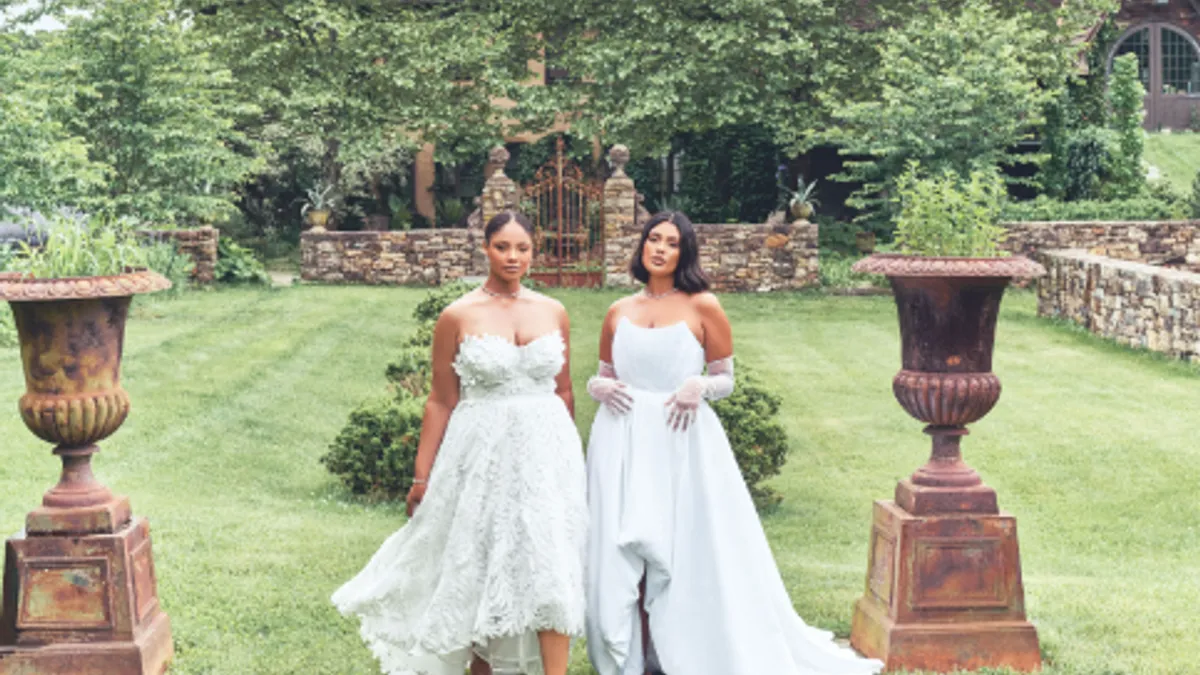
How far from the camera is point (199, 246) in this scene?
906 inches

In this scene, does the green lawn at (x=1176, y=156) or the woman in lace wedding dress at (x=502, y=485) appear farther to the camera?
the green lawn at (x=1176, y=156)

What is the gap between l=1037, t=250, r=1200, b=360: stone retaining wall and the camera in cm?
1594

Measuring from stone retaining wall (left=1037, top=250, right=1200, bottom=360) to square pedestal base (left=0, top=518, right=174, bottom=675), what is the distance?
42.3ft

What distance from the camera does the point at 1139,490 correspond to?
10.6 m

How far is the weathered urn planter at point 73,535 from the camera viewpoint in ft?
17.9

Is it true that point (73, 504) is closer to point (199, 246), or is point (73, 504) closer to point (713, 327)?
point (713, 327)

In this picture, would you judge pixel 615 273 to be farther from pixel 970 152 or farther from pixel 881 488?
pixel 881 488

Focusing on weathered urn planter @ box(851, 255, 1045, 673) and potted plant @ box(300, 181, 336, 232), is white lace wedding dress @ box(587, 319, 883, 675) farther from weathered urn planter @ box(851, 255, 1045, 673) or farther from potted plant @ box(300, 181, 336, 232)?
potted plant @ box(300, 181, 336, 232)

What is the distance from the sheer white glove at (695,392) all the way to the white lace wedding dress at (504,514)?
0.39 meters

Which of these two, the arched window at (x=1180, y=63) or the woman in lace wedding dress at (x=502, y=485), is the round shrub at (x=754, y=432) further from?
the arched window at (x=1180, y=63)

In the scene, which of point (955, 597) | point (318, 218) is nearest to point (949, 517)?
point (955, 597)

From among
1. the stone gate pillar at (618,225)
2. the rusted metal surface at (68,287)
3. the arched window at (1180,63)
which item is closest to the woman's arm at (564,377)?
the rusted metal surface at (68,287)

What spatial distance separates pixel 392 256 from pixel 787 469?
13947 millimetres

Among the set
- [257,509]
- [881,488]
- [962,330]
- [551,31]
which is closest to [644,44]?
[551,31]
